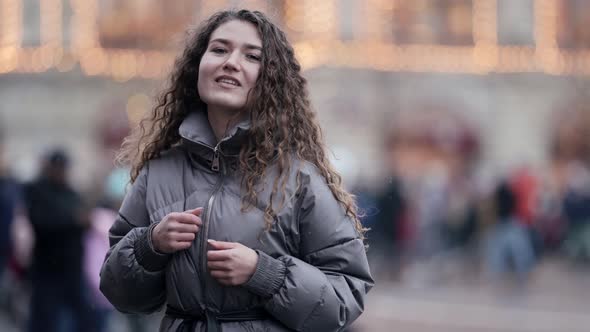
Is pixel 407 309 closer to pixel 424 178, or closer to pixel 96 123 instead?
pixel 424 178

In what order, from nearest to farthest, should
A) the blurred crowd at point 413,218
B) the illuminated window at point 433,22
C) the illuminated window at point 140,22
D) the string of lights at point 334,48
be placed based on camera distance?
1. the blurred crowd at point 413,218
2. the string of lights at point 334,48
3. the illuminated window at point 433,22
4. the illuminated window at point 140,22

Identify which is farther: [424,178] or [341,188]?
[424,178]

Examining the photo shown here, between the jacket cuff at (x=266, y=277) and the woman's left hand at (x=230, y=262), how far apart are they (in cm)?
2

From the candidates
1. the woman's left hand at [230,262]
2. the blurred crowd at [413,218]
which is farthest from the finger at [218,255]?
the blurred crowd at [413,218]

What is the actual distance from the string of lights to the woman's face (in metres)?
22.9

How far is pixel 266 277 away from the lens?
2842mm

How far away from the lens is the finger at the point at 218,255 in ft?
9.15

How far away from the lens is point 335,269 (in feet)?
9.71

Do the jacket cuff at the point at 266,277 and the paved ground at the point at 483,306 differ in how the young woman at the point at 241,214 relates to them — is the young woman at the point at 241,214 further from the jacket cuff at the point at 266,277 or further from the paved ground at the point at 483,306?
the paved ground at the point at 483,306

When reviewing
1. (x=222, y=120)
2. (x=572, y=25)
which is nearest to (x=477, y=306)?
(x=222, y=120)

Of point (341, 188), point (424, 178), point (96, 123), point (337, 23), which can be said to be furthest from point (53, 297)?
point (96, 123)

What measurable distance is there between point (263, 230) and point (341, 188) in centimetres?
31

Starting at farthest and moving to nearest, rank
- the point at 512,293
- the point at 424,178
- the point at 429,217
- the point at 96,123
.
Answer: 1. the point at 96,123
2. the point at 424,178
3. the point at 429,217
4. the point at 512,293

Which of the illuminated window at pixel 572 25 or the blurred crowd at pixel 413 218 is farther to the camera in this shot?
the illuminated window at pixel 572 25
